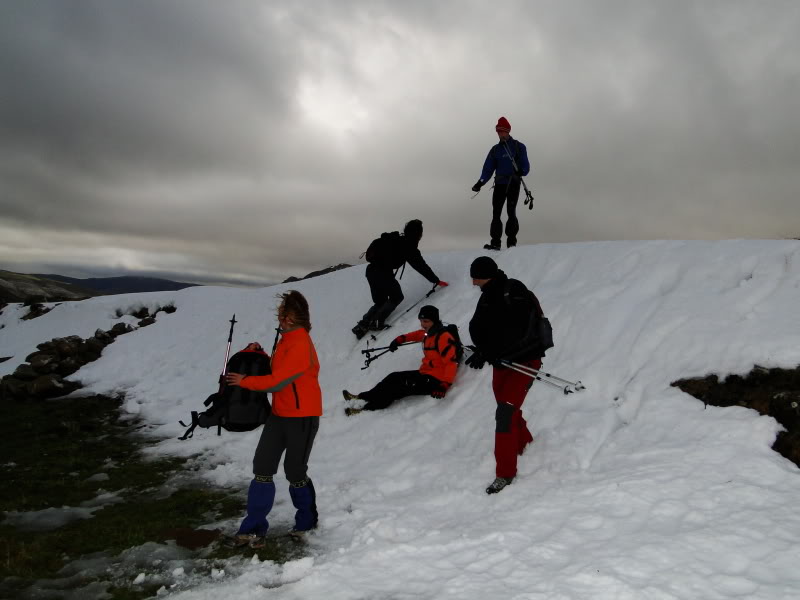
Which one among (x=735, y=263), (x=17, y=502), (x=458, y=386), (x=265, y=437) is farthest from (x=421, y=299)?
(x=17, y=502)

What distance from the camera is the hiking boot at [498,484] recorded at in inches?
214

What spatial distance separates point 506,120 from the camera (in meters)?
12.1

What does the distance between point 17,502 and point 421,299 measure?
28.8ft

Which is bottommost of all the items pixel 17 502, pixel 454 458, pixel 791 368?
pixel 17 502

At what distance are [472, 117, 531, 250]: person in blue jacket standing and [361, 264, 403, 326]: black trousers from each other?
3.08m

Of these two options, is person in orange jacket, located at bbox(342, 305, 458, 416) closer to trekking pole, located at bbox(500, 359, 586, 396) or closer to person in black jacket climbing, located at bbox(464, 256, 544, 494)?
trekking pole, located at bbox(500, 359, 586, 396)

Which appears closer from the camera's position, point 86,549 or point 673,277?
point 86,549

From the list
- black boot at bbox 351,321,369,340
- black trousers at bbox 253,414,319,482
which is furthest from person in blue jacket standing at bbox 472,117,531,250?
black trousers at bbox 253,414,319,482

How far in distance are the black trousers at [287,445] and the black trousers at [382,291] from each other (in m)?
6.95

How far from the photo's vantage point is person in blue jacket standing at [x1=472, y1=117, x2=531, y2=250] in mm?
12031

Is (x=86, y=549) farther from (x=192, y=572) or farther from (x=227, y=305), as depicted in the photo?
(x=227, y=305)

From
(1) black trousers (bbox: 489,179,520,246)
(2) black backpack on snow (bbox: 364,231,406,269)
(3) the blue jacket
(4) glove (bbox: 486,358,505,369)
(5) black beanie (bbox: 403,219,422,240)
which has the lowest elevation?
(4) glove (bbox: 486,358,505,369)

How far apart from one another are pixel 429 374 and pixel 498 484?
3188 millimetres

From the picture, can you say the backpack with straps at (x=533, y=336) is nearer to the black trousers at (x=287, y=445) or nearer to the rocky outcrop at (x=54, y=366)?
the black trousers at (x=287, y=445)
